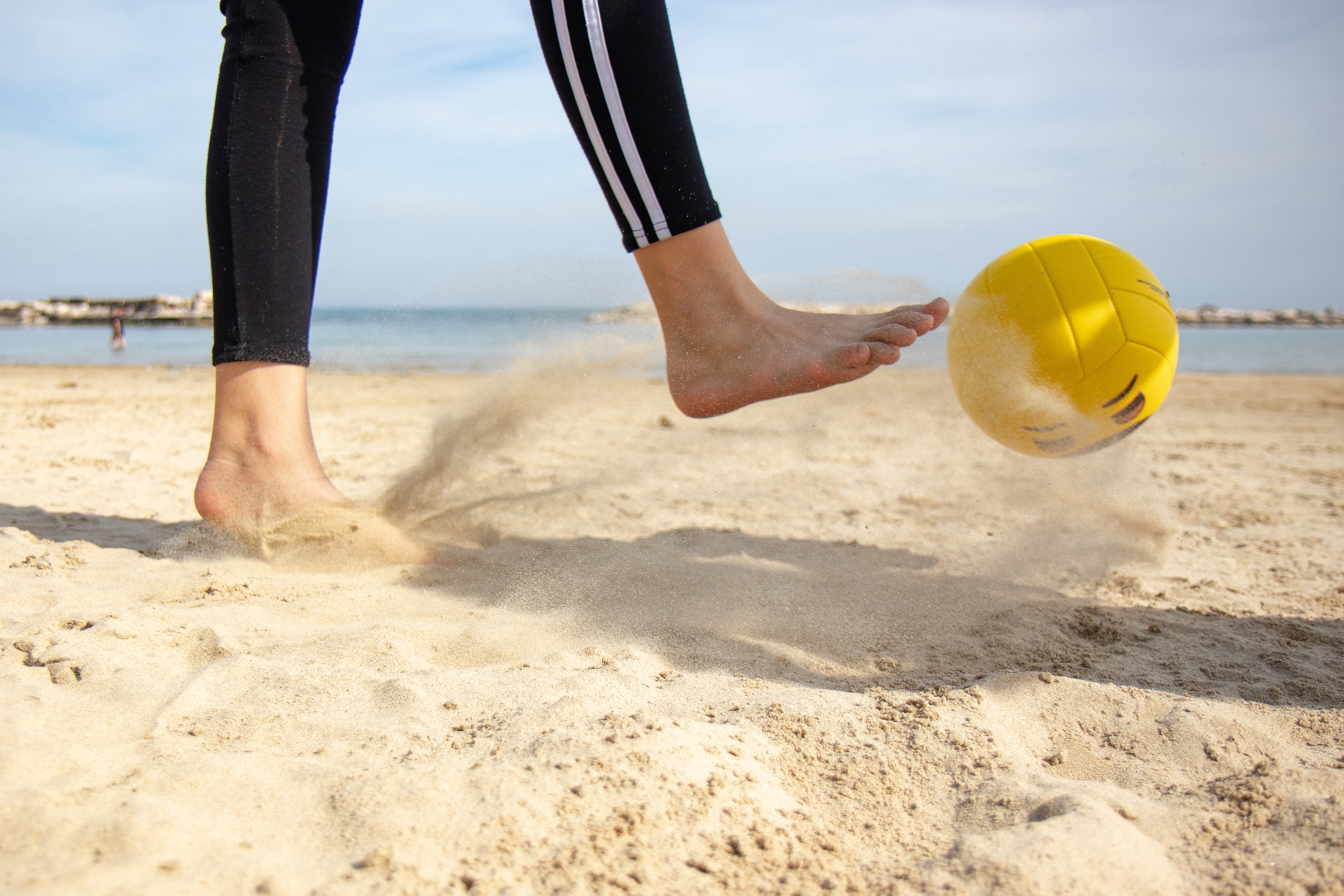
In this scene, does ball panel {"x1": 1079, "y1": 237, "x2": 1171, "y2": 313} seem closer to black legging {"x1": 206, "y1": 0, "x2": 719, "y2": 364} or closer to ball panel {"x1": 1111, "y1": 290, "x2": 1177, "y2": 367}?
ball panel {"x1": 1111, "y1": 290, "x2": 1177, "y2": 367}

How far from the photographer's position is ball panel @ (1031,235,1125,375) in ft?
6.00

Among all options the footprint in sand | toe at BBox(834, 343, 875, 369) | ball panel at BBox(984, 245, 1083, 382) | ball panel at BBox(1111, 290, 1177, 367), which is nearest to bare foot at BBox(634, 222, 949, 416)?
toe at BBox(834, 343, 875, 369)

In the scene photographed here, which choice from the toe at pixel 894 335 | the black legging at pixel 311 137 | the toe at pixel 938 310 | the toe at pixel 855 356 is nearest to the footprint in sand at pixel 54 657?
the black legging at pixel 311 137

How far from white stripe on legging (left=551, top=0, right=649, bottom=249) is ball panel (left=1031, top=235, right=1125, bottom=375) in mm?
927

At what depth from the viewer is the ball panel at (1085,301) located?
6.00ft

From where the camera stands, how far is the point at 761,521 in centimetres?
248

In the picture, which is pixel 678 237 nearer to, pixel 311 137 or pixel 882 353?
pixel 882 353

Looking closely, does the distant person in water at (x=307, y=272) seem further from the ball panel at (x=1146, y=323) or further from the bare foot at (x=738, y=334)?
the ball panel at (x=1146, y=323)

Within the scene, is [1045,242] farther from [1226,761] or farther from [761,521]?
[1226,761]

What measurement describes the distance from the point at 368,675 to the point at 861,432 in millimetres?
3332

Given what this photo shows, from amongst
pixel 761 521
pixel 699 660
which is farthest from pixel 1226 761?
pixel 761 521

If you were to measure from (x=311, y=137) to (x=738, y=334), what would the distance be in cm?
106

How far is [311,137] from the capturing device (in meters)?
1.91

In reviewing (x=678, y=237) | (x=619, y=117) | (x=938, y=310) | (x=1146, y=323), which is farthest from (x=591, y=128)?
(x=1146, y=323)
